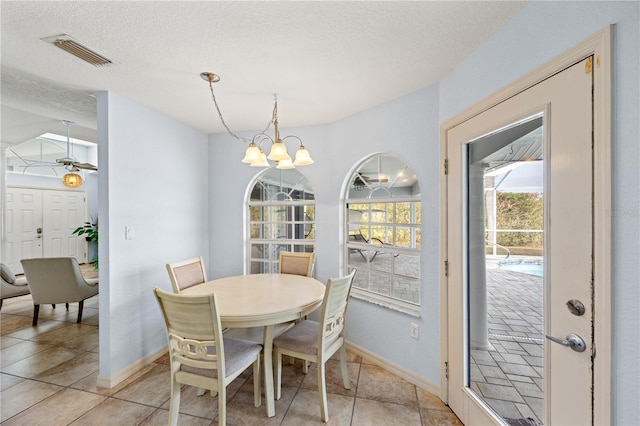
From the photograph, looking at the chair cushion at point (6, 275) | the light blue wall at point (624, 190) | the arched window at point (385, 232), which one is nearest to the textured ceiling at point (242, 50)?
the light blue wall at point (624, 190)

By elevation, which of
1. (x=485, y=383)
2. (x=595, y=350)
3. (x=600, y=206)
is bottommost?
(x=485, y=383)

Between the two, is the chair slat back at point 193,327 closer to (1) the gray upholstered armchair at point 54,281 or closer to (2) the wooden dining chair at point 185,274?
(2) the wooden dining chair at point 185,274

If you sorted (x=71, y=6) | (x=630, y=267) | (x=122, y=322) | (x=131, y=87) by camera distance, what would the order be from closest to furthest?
(x=630, y=267) → (x=71, y=6) → (x=131, y=87) → (x=122, y=322)

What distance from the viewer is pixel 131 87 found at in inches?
85.7

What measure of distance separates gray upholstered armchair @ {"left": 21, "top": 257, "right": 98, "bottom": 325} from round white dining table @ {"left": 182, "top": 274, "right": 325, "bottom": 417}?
7.22ft

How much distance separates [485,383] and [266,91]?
2670 mm

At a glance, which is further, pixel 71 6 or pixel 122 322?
pixel 122 322

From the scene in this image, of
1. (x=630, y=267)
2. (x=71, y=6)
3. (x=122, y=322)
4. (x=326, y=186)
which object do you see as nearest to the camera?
(x=630, y=267)

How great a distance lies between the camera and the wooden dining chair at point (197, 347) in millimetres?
1500

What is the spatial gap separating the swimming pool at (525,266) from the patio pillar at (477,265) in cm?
16

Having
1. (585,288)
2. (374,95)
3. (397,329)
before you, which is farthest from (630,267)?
(374,95)

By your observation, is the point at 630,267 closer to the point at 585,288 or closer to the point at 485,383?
the point at 585,288

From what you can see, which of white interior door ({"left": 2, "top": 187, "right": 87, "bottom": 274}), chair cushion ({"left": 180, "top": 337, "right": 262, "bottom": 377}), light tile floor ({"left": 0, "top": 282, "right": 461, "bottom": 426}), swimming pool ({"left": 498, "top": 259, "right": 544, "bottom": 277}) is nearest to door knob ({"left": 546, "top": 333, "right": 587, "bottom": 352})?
swimming pool ({"left": 498, "top": 259, "right": 544, "bottom": 277})

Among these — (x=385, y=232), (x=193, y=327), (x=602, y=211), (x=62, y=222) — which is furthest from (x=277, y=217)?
(x=62, y=222)
